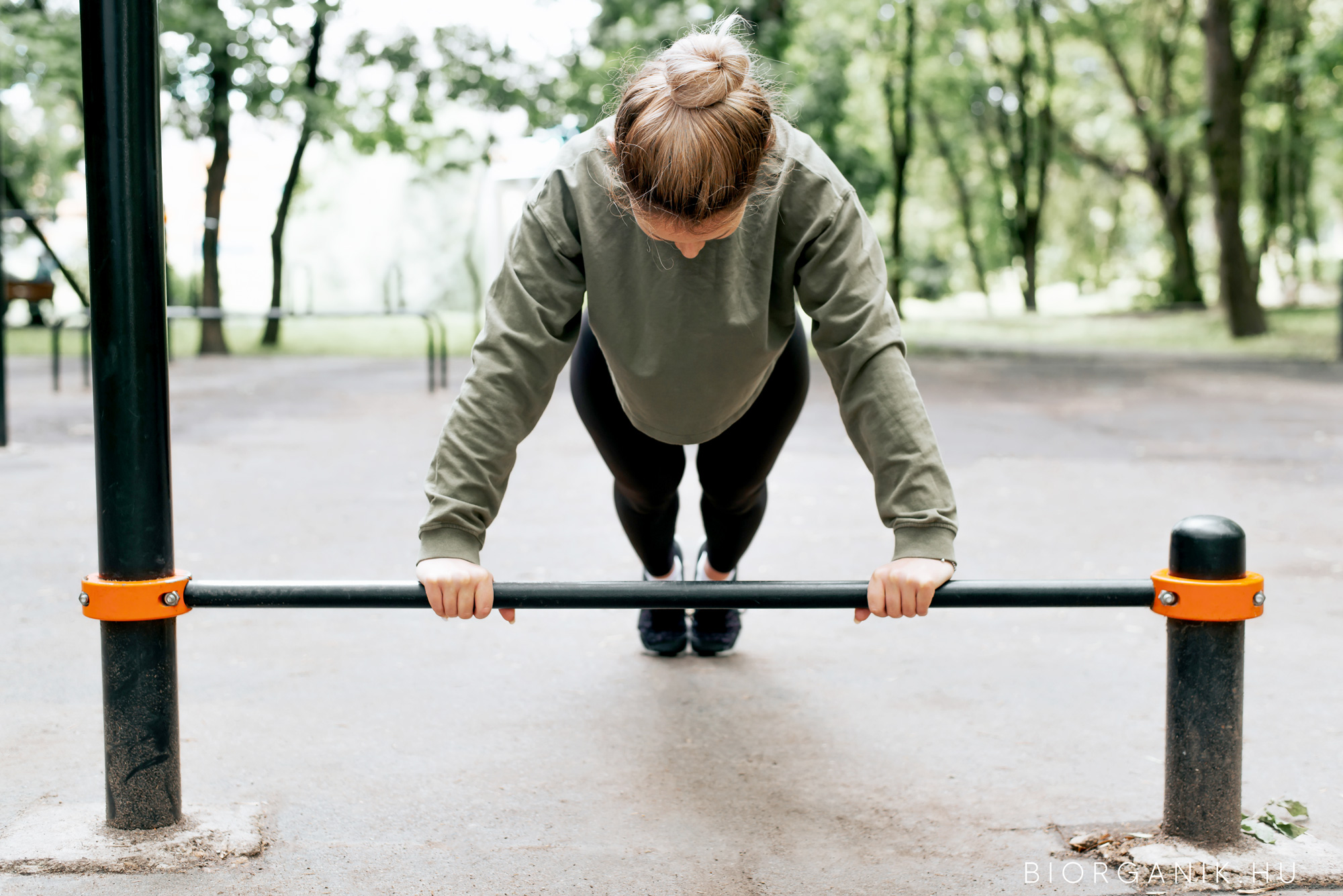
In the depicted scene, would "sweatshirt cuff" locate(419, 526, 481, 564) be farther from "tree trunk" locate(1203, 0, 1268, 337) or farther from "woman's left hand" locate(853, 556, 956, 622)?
"tree trunk" locate(1203, 0, 1268, 337)

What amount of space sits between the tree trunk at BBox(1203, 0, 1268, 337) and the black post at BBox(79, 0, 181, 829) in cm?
1676

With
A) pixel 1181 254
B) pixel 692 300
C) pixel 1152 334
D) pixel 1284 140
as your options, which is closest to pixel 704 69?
pixel 692 300

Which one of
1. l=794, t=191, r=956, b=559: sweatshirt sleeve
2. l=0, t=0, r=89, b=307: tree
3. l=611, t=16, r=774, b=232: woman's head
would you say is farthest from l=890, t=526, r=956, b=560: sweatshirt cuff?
l=0, t=0, r=89, b=307: tree

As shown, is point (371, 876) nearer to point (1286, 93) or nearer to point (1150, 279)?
point (1286, 93)

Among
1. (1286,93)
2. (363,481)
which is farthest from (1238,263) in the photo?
Result: (363,481)

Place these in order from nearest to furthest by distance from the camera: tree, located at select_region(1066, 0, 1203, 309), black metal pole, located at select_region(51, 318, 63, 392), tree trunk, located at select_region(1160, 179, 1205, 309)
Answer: black metal pole, located at select_region(51, 318, 63, 392) < tree, located at select_region(1066, 0, 1203, 309) < tree trunk, located at select_region(1160, 179, 1205, 309)

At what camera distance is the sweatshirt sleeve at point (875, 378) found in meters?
1.92

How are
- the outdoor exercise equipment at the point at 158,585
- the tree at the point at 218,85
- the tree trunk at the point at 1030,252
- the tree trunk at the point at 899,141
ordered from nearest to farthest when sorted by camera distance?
the outdoor exercise equipment at the point at 158,585 < the tree at the point at 218,85 < the tree trunk at the point at 899,141 < the tree trunk at the point at 1030,252

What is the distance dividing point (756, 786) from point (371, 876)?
774mm

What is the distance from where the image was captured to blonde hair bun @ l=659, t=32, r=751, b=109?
5.91ft

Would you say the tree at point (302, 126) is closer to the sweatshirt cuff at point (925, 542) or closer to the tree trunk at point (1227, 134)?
the tree trunk at point (1227, 134)

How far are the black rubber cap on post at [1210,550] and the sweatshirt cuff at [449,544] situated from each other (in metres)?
1.08

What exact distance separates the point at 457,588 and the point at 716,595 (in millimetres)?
382

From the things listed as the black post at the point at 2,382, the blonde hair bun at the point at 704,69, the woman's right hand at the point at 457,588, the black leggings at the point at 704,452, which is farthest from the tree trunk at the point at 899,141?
the woman's right hand at the point at 457,588
